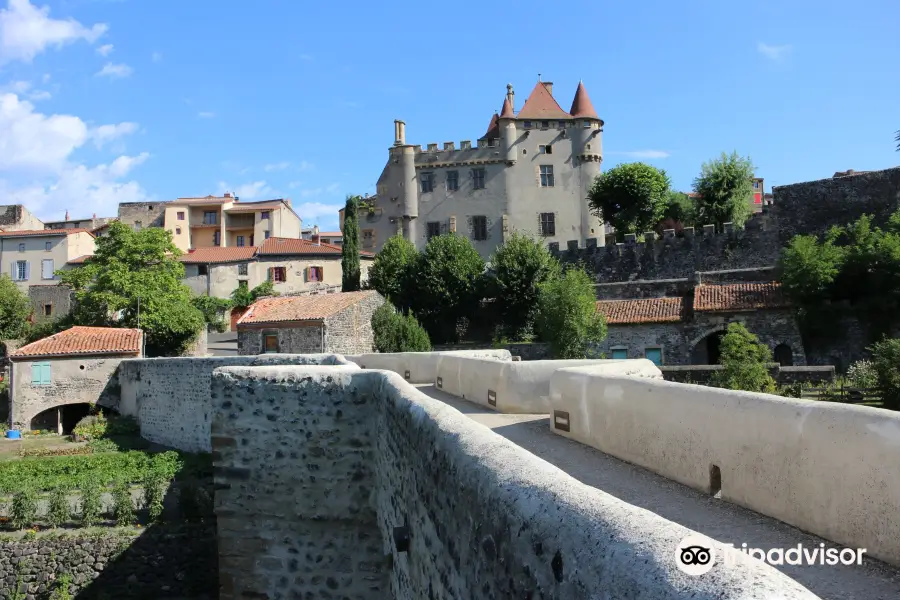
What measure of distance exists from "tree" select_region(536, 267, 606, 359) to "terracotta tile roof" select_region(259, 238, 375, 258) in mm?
25392

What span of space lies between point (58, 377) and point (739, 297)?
85.8 feet

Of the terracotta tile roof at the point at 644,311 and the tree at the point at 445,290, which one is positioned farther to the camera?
the tree at the point at 445,290

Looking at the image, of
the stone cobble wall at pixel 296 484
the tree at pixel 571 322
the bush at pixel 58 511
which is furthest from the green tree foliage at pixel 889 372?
the bush at pixel 58 511

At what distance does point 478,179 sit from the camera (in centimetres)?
4831

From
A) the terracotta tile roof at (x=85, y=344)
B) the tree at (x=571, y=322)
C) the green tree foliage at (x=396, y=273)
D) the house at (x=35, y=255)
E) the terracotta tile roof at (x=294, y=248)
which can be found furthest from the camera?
the terracotta tile roof at (x=294, y=248)

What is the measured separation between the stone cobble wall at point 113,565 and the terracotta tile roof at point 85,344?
14215 millimetres

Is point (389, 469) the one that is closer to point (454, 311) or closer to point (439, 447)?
point (439, 447)

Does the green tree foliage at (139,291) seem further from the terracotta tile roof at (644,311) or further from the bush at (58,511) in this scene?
the bush at (58,511)

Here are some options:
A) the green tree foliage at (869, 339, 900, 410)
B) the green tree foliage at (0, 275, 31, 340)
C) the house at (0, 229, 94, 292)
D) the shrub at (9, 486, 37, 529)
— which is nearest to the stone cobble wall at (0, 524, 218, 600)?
the shrub at (9, 486, 37, 529)

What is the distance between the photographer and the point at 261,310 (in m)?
32.7

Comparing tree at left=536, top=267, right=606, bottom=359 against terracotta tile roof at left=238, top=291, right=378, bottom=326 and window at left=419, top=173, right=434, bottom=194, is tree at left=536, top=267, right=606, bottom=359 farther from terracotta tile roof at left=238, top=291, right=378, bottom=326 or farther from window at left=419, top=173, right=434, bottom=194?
window at left=419, top=173, right=434, bottom=194

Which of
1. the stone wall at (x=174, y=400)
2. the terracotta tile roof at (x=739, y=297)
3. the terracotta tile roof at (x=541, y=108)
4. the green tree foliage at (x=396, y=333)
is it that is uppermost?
the terracotta tile roof at (x=541, y=108)

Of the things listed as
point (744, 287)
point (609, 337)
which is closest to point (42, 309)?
point (609, 337)

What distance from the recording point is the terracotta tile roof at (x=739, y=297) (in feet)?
90.4
